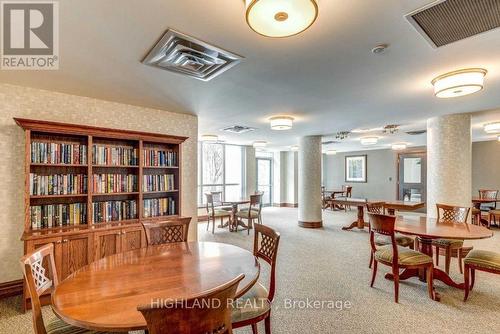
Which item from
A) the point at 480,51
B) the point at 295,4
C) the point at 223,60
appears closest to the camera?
the point at 295,4

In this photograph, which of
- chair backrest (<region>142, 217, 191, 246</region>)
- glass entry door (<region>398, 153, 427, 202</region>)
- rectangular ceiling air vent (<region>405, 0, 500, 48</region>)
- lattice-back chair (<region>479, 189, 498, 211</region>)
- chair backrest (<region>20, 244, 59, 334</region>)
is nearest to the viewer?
chair backrest (<region>20, 244, 59, 334</region>)

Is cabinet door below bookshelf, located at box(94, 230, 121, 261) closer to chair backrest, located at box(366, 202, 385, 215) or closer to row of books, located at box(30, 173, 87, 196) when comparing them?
row of books, located at box(30, 173, 87, 196)

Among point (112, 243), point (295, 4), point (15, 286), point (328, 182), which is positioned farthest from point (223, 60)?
point (328, 182)

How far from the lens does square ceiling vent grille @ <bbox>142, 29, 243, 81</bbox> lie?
76.9 inches

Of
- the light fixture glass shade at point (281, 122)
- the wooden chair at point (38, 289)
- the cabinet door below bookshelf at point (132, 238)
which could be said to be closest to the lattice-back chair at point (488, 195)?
the light fixture glass shade at point (281, 122)

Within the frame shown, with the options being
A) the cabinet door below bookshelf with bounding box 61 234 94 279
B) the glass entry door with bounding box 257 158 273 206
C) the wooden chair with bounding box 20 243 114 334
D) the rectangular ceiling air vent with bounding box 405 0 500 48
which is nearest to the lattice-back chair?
the glass entry door with bounding box 257 158 273 206

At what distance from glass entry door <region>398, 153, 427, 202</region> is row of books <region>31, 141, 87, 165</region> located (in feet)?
32.5

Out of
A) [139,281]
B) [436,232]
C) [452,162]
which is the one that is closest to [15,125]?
[139,281]

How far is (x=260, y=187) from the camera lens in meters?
10.5

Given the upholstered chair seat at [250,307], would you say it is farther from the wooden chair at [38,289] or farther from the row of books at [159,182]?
the row of books at [159,182]

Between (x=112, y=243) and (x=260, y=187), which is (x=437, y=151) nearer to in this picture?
(x=112, y=243)

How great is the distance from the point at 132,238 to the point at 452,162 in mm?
5002

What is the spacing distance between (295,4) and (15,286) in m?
3.89

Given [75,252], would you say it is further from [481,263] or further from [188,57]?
[481,263]
